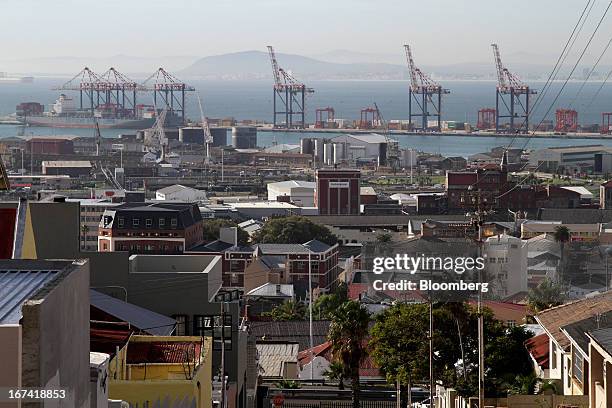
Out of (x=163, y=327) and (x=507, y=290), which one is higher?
(x=163, y=327)

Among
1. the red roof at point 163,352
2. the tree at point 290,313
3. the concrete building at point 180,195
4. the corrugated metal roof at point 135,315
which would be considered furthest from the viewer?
the concrete building at point 180,195

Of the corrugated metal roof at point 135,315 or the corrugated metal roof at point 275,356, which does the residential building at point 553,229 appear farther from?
the corrugated metal roof at point 135,315

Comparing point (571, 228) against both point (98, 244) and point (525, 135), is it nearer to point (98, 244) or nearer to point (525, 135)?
point (98, 244)

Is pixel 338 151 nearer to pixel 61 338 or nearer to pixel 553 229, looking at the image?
pixel 553 229

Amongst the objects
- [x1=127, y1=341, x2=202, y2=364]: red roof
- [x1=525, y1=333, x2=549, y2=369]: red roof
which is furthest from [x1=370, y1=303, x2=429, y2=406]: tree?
[x1=127, y1=341, x2=202, y2=364]: red roof

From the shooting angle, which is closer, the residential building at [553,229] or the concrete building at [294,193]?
the residential building at [553,229]

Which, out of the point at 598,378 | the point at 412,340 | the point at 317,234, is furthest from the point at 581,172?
the point at 598,378

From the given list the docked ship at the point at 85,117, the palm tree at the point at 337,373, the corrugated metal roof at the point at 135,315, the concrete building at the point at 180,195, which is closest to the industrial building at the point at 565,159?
the concrete building at the point at 180,195
